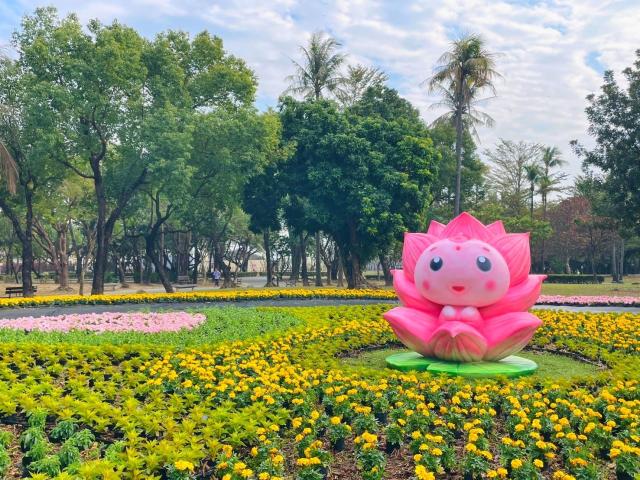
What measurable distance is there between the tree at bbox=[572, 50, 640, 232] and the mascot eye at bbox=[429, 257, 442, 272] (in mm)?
23281

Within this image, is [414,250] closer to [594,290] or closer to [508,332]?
[508,332]

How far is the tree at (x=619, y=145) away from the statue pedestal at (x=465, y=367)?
2254 cm

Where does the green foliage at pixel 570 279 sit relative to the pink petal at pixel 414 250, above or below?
below

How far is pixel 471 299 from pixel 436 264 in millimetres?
720

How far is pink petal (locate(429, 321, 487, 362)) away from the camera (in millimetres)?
8281

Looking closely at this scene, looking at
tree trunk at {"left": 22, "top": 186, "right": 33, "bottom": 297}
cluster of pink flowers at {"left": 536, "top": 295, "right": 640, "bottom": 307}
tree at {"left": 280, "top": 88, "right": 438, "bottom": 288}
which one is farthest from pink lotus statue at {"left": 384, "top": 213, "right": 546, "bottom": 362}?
tree trunk at {"left": 22, "top": 186, "right": 33, "bottom": 297}

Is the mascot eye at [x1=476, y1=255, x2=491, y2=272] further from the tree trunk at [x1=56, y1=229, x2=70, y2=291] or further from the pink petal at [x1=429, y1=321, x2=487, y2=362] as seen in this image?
the tree trunk at [x1=56, y1=229, x2=70, y2=291]

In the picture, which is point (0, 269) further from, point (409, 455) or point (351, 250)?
point (409, 455)

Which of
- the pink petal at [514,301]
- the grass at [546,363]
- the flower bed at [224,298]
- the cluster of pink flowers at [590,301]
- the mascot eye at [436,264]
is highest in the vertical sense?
the mascot eye at [436,264]

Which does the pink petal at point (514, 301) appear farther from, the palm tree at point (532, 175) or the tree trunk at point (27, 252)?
the palm tree at point (532, 175)

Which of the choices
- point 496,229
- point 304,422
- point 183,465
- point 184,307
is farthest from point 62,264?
point 183,465

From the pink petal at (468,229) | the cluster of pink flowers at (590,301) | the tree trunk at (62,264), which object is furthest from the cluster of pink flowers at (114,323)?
the tree trunk at (62,264)

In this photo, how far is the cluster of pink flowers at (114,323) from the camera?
39.9ft

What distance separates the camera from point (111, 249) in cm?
5059
